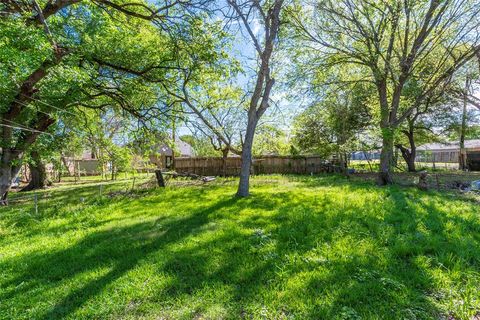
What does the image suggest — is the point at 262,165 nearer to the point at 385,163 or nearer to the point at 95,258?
the point at 385,163

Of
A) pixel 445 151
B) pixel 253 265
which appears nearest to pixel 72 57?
pixel 253 265

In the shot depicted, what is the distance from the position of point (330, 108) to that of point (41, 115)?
47.8 feet

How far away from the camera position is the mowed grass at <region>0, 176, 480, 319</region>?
2232 millimetres

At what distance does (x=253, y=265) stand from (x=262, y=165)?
1344 centimetres

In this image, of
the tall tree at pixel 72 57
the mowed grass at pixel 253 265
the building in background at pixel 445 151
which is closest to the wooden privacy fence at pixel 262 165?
the tall tree at pixel 72 57

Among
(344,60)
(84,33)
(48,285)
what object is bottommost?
(48,285)

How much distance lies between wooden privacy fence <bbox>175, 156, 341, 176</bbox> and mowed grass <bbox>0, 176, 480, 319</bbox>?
35.1 feet

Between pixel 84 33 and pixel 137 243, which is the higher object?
pixel 84 33

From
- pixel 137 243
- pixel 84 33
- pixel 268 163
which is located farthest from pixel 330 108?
pixel 137 243

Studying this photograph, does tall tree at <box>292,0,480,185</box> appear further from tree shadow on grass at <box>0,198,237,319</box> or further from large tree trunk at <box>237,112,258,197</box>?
tree shadow on grass at <box>0,198,237,319</box>

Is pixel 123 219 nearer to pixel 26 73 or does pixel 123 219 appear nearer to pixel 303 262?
pixel 26 73

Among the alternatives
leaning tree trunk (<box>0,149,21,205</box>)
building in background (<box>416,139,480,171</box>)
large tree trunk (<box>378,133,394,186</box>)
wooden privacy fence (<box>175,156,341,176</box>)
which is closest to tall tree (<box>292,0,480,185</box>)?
large tree trunk (<box>378,133,394,186</box>)

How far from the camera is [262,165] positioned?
16.3m

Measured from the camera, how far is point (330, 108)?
15469 mm
